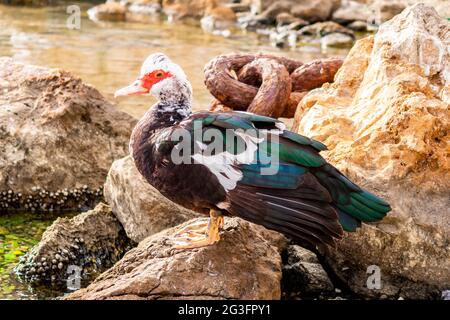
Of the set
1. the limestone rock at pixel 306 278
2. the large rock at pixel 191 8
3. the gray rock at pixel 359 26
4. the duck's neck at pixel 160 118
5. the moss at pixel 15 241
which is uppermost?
the duck's neck at pixel 160 118

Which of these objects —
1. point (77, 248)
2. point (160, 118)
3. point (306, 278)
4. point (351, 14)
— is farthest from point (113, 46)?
point (160, 118)

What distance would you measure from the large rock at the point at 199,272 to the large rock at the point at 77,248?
3.02 ft

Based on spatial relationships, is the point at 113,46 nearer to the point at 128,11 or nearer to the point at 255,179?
the point at 128,11

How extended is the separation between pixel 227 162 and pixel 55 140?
2.74 meters

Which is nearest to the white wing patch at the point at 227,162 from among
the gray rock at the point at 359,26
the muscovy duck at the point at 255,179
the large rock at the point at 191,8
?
the muscovy duck at the point at 255,179

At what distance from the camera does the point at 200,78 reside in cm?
1068

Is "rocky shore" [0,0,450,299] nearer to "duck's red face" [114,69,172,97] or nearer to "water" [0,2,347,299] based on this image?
"duck's red face" [114,69,172,97]

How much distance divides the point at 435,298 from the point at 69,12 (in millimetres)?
14004

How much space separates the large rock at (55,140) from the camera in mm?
6066

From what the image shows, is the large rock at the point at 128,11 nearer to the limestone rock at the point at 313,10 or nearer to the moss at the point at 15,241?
the limestone rock at the point at 313,10

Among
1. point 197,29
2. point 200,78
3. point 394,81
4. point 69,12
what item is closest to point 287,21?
point 197,29

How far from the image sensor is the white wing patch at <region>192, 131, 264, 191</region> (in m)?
3.77

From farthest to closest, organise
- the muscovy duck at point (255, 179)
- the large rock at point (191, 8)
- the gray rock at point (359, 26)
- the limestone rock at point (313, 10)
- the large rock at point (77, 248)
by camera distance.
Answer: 1. the large rock at point (191, 8)
2. the limestone rock at point (313, 10)
3. the gray rock at point (359, 26)
4. the large rock at point (77, 248)
5. the muscovy duck at point (255, 179)

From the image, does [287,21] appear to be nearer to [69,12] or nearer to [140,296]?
[69,12]
